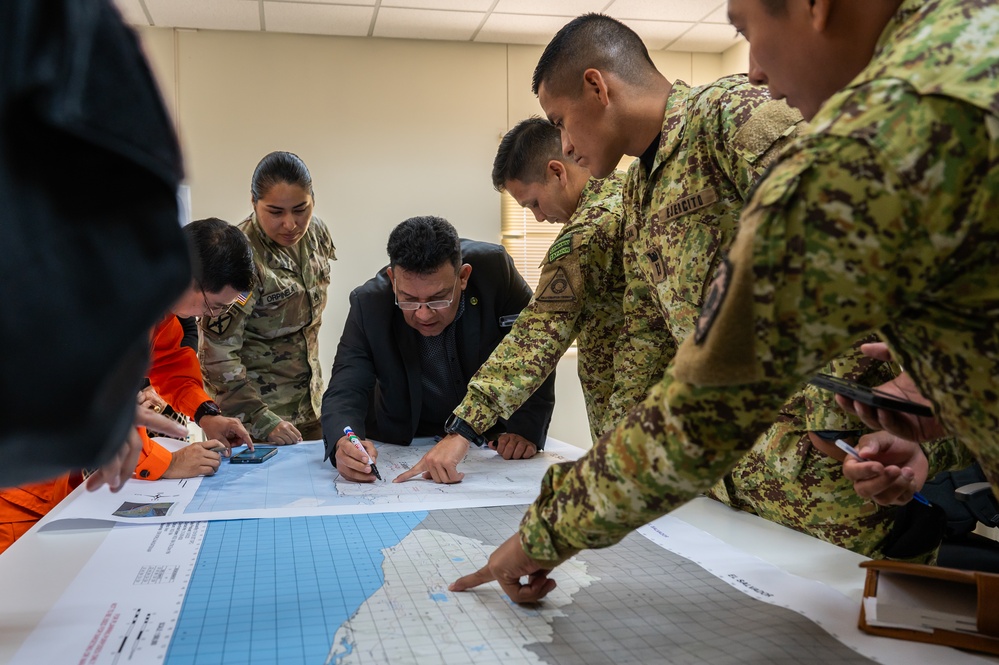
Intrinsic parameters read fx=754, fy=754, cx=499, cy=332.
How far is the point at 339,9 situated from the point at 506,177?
9.09 ft

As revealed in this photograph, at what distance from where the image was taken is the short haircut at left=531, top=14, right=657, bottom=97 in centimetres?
168

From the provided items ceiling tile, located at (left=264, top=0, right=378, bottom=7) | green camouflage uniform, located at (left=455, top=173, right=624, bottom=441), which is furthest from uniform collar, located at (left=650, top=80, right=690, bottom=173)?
ceiling tile, located at (left=264, top=0, right=378, bottom=7)

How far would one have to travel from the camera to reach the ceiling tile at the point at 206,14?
14.4 ft

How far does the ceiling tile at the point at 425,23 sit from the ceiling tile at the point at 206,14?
77 centimetres

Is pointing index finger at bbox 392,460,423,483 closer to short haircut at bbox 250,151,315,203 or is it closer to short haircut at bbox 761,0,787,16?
short haircut at bbox 761,0,787,16

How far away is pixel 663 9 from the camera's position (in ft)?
15.4

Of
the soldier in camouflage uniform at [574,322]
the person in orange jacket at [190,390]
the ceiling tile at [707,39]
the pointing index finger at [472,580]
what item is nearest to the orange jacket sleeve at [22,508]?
the person in orange jacket at [190,390]

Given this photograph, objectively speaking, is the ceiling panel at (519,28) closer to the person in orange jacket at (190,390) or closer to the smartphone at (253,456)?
the person in orange jacket at (190,390)

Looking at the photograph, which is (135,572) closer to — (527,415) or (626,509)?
(626,509)

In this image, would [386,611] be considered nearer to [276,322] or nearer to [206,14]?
[276,322]

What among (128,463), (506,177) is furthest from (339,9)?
(128,463)

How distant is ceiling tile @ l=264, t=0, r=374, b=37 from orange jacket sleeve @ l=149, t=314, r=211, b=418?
2.91 metres

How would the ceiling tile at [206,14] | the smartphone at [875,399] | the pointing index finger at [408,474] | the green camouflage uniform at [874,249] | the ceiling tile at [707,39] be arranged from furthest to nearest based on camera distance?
the ceiling tile at [707,39], the ceiling tile at [206,14], the pointing index finger at [408,474], the smartphone at [875,399], the green camouflage uniform at [874,249]

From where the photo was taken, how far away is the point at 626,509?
77cm
